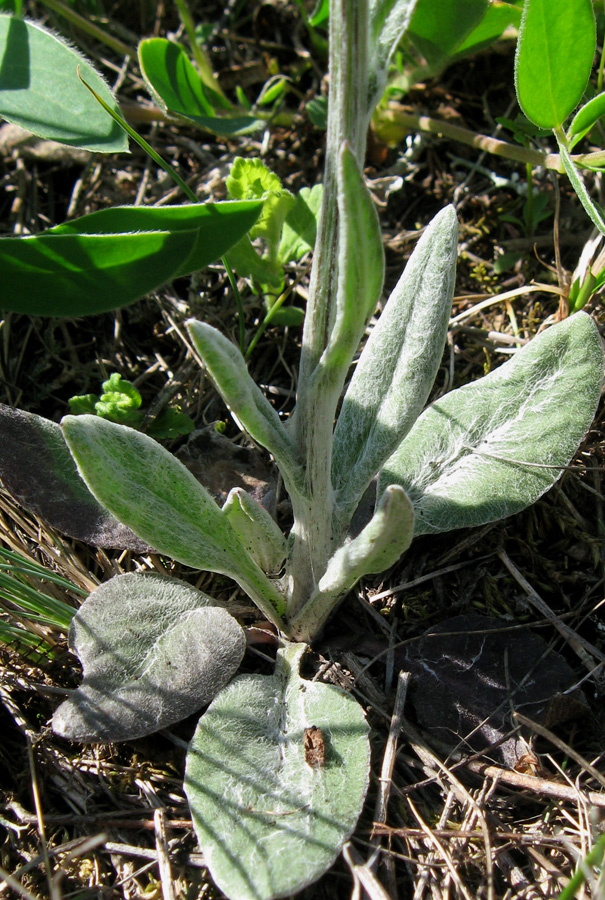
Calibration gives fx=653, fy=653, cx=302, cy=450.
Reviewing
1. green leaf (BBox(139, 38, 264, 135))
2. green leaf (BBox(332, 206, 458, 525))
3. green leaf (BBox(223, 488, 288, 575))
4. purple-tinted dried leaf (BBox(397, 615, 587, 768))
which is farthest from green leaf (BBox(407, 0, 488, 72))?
purple-tinted dried leaf (BBox(397, 615, 587, 768))

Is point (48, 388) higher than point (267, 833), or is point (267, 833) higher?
point (48, 388)

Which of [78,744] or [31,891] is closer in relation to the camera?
[31,891]

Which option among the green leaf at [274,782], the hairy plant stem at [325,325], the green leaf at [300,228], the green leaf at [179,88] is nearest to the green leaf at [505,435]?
the hairy plant stem at [325,325]

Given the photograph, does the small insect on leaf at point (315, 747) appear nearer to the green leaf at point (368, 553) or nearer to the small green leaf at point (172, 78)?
the green leaf at point (368, 553)

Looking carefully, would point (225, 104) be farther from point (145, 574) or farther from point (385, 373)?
point (145, 574)

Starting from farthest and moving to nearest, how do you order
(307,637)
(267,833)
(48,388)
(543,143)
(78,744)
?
(543,143) → (48,388) → (307,637) → (78,744) → (267,833)

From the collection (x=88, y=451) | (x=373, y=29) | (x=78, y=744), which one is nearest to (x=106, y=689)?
(x=78, y=744)

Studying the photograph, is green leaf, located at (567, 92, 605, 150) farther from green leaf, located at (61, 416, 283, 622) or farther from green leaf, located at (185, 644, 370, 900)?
green leaf, located at (185, 644, 370, 900)
